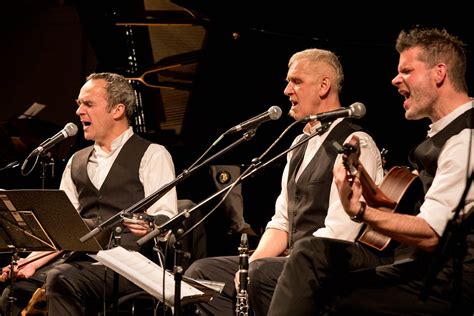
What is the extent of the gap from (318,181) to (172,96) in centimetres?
351

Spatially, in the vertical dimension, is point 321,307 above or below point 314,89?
below

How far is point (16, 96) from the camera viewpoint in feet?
34.8

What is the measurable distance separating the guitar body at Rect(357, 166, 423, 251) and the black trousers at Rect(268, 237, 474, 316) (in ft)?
0.44

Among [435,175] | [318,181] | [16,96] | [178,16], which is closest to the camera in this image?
[435,175]

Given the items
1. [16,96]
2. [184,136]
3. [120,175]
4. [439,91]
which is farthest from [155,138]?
[16,96]

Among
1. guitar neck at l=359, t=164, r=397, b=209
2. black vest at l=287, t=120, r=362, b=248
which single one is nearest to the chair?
black vest at l=287, t=120, r=362, b=248

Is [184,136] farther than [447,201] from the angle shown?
Yes

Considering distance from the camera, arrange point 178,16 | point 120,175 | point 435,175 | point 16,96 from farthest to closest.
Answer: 1. point 16,96
2. point 178,16
3. point 120,175
4. point 435,175

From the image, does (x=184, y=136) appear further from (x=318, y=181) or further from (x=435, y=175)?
(x=435, y=175)

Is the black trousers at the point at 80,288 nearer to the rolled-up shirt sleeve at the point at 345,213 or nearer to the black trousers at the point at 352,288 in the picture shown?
the rolled-up shirt sleeve at the point at 345,213

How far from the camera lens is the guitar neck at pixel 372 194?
326 centimetres

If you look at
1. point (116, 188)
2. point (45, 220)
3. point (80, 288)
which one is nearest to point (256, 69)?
point (116, 188)

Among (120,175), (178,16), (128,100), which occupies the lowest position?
(120,175)

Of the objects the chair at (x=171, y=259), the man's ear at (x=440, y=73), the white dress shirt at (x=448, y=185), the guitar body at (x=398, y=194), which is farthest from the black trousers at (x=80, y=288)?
the man's ear at (x=440, y=73)
